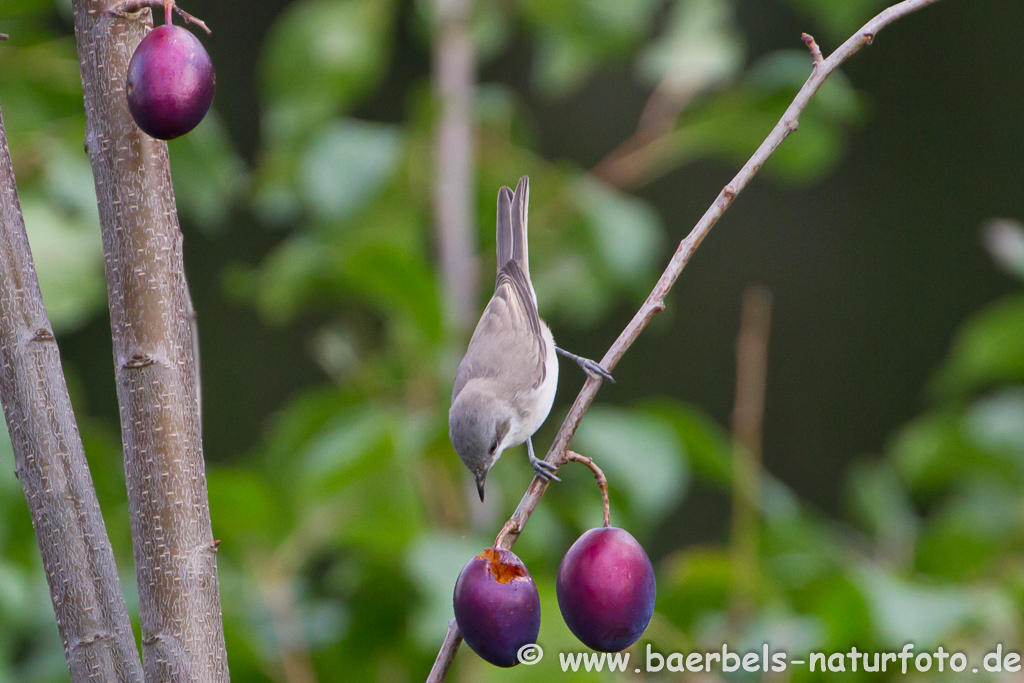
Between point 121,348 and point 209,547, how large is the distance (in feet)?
A: 0.33

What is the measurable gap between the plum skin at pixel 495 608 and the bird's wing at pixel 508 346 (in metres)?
0.41

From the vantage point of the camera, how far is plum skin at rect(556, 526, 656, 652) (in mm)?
390

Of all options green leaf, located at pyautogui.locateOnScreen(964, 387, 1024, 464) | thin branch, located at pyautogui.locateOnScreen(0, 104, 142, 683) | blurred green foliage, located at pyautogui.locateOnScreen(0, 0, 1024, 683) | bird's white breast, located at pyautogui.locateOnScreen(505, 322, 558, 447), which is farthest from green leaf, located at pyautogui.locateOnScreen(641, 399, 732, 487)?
thin branch, located at pyautogui.locateOnScreen(0, 104, 142, 683)

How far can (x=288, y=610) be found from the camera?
3.57 feet

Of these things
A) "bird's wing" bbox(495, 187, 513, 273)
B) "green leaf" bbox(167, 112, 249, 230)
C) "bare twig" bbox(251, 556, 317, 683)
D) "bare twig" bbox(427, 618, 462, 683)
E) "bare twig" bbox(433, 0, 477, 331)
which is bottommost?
"bare twig" bbox(427, 618, 462, 683)

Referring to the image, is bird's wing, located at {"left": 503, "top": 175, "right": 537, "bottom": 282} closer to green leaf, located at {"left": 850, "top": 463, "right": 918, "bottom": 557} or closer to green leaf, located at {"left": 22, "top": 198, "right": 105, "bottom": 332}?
green leaf, located at {"left": 22, "top": 198, "right": 105, "bottom": 332}

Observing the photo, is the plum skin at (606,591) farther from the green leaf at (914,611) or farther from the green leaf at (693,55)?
the green leaf at (693,55)

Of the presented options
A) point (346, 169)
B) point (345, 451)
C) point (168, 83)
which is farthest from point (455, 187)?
point (168, 83)

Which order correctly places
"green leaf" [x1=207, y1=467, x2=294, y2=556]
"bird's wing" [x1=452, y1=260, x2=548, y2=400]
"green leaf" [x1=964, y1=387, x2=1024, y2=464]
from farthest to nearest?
"green leaf" [x1=964, y1=387, x2=1024, y2=464] → "green leaf" [x1=207, y1=467, x2=294, y2=556] → "bird's wing" [x1=452, y1=260, x2=548, y2=400]

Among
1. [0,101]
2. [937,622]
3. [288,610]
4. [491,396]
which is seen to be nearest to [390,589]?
[288,610]

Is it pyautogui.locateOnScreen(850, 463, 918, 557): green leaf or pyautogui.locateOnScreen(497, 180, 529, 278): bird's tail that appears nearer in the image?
pyautogui.locateOnScreen(497, 180, 529, 278): bird's tail

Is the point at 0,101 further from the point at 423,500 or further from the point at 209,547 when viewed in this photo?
the point at 209,547

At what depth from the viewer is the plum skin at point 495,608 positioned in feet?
1.23

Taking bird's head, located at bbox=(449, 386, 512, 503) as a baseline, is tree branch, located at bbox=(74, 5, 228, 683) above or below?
below
